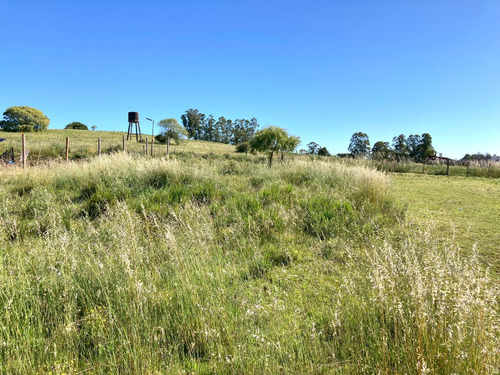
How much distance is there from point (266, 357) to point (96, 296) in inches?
63.5

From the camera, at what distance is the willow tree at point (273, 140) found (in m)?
17.4

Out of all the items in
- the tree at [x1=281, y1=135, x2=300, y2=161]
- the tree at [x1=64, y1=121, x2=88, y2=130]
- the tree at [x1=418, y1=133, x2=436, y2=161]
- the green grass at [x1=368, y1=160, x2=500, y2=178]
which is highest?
the tree at [x1=64, y1=121, x2=88, y2=130]

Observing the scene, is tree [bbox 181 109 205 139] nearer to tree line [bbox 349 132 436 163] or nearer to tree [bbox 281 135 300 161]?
tree line [bbox 349 132 436 163]

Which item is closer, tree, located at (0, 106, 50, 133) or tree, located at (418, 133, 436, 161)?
tree, located at (418, 133, 436, 161)

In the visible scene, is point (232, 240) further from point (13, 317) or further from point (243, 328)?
point (13, 317)

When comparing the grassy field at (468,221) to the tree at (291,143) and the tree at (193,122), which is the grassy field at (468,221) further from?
the tree at (193,122)

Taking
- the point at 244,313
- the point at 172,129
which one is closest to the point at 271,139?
the point at 244,313

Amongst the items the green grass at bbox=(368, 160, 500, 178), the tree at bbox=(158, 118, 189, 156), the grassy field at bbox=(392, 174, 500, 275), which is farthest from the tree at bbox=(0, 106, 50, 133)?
the grassy field at bbox=(392, 174, 500, 275)

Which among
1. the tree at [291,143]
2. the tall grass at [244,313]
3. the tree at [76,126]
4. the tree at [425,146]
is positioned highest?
the tree at [76,126]

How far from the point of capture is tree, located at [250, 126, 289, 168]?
1734 centimetres

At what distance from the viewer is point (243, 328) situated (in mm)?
1925

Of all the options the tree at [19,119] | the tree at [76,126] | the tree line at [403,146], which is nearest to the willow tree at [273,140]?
the tree line at [403,146]

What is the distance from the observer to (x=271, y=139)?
17391mm

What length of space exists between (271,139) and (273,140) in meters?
0.16
